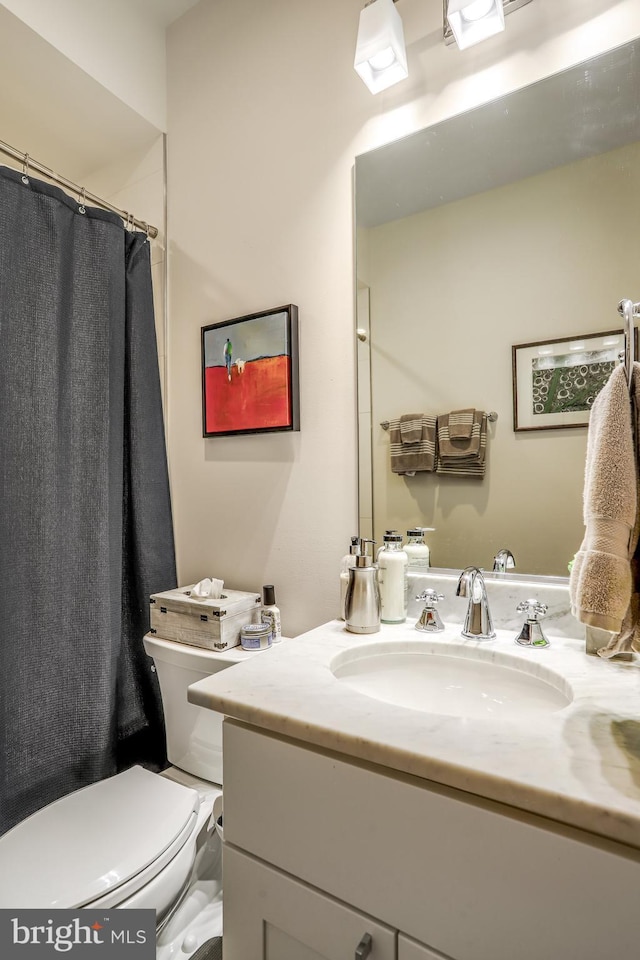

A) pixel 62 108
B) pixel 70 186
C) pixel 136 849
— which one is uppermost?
pixel 62 108

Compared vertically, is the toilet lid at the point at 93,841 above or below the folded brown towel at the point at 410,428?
below

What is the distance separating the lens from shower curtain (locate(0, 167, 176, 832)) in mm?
1341

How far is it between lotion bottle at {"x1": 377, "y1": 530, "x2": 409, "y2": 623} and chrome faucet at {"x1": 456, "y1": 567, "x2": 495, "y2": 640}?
0.15 m

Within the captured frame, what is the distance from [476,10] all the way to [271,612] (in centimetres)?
147

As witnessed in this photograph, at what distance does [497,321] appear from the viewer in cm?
115

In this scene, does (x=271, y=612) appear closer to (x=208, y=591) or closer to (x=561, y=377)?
(x=208, y=591)

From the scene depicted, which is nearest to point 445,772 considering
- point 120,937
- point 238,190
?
point 120,937

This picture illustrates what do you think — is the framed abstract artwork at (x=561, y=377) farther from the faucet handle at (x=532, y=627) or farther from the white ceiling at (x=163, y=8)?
the white ceiling at (x=163, y=8)

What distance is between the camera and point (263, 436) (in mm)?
1534

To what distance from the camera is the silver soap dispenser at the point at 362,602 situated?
112cm

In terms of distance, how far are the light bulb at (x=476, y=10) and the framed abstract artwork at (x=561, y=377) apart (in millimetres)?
705

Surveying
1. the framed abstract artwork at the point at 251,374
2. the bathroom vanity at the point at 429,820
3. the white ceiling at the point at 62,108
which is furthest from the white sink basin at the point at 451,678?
the white ceiling at the point at 62,108

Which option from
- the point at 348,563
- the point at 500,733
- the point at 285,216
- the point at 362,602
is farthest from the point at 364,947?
the point at 285,216

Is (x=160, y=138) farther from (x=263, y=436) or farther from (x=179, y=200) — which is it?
(x=263, y=436)
